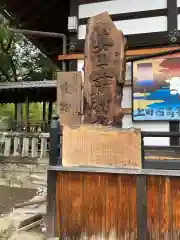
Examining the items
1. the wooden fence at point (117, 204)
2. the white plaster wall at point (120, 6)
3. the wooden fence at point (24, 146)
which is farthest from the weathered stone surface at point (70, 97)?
the wooden fence at point (24, 146)

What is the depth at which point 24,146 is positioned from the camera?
9.53 m

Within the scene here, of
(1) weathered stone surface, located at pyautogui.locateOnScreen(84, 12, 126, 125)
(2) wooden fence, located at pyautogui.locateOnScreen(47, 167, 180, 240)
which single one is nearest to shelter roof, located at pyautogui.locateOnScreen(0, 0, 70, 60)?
(1) weathered stone surface, located at pyautogui.locateOnScreen(84, 12, 126, 125)

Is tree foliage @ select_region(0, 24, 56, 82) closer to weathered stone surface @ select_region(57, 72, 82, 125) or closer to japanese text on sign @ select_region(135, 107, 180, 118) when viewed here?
japanese text on sign @ select_region(135, 107, 180, 118)

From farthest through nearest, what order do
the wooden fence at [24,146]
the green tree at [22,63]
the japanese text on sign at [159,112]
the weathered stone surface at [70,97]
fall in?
1. the green tree at [22,63]
2. the wooden fence at [24,146]
3. the japanese text on sign at [159,112]
4. the weathered stone surface at [70,97]

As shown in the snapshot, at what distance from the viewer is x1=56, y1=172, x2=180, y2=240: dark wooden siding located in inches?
143

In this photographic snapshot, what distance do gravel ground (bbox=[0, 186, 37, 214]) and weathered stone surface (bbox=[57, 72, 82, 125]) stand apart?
2432 millimetres

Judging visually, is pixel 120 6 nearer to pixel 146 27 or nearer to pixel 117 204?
pixel 146 27

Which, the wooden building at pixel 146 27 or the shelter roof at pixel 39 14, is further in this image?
the shelter roof at pixel 39 14

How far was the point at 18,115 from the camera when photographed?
1405 centimetres

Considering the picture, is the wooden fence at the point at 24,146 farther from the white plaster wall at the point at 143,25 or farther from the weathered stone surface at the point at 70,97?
the weathered stone surface at the point at 70,97

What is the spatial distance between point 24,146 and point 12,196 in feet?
7.32

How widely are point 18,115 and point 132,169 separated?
36.2 feet

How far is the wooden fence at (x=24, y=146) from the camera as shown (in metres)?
9.31

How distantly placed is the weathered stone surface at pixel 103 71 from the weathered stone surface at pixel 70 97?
12cm
